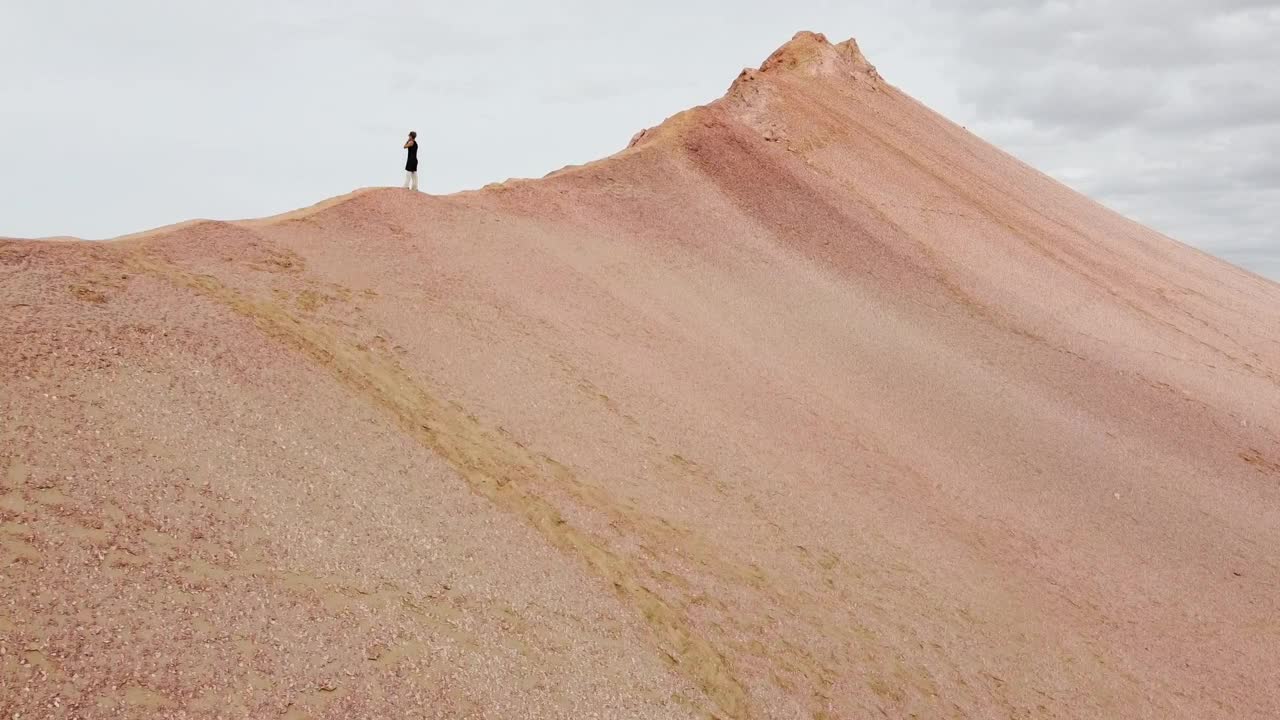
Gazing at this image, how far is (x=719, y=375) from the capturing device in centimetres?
1634

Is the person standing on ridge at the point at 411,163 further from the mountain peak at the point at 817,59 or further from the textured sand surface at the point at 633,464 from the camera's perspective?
the mountain peak at the point at 817,59

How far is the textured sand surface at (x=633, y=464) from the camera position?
765 centimetres

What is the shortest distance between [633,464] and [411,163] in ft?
29.4

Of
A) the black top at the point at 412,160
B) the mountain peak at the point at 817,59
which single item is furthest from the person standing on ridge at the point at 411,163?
the mountain peak at the point at 817,59

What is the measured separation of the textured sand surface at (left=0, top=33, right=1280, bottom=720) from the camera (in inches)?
301

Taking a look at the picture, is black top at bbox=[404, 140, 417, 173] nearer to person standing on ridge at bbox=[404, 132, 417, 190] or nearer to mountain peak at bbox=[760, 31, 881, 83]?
person standing on ridge at bbox=[404, 132, 417, 190]

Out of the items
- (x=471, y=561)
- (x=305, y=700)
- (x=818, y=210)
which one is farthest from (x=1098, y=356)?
(x=305, y=700)

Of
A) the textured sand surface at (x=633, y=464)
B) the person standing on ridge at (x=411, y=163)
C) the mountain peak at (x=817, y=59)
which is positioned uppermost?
the mountain peak at (x=817, y=59)

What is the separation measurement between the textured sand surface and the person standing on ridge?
622 mm

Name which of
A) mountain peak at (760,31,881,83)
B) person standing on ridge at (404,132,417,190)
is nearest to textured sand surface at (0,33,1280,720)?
person standing on ridge at (404,132,417,190)

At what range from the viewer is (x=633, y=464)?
503 inches

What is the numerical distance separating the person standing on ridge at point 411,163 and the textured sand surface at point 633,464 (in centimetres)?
62

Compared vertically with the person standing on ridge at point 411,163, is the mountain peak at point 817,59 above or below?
above

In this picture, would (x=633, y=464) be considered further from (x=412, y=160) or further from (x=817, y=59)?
(x=817, y=59)
